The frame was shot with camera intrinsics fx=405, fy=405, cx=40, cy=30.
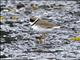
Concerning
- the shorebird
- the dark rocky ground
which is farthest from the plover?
the dark rocky ground

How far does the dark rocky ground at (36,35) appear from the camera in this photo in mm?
10719

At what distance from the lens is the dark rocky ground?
1072 cm

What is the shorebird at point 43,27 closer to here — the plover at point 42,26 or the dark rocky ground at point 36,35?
the plover at point 42,26

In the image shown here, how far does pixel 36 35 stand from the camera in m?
12.9

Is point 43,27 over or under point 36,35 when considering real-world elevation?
over

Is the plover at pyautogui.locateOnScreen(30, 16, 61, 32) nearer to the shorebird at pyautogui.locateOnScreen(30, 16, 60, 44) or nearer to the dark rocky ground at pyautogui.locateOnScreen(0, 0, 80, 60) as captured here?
the shorebird at pyautogui.locateOnScreen(30, 16, 60, 44)

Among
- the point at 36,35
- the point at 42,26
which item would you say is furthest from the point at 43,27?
the point at 36,35

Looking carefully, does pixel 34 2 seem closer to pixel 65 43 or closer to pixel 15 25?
pixel 15 25

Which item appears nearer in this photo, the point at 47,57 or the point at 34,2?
the point at 47,57

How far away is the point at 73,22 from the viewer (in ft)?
49.7

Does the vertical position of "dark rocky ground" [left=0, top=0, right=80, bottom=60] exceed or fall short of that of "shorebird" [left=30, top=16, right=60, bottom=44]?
it falls short

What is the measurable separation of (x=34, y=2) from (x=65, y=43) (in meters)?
8.75

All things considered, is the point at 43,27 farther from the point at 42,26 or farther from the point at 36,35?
the point at 36,35

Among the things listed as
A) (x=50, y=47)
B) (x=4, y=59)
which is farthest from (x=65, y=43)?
(x=4, y=59)
